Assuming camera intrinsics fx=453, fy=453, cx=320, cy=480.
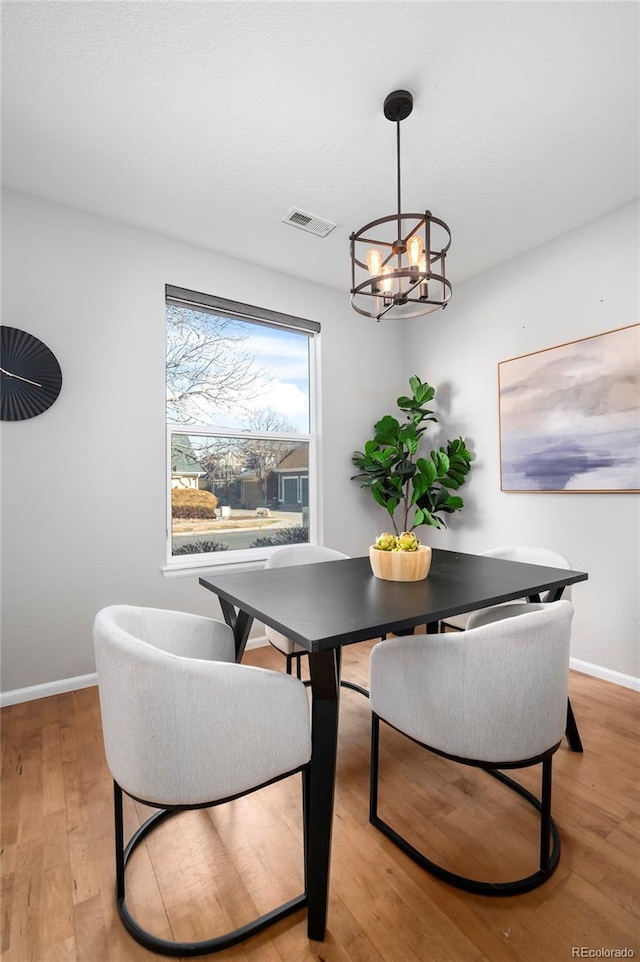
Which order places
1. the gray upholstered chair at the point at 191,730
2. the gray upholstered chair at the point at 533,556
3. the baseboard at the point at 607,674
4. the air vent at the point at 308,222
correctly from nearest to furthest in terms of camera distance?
the gray upholstered chair at the point at 191,730, the gray upholstered chair at the point at 533,556, the baseboard at the point at 607,674, the air vent at the point at 308,222

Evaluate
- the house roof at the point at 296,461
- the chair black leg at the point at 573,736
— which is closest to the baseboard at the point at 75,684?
the chair black leg at the point at 573,736

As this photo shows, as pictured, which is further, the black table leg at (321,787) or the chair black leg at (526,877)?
the chair black leg at (526,877)

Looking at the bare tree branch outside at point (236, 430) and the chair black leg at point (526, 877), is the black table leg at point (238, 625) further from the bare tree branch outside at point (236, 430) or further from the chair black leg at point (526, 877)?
the bare tree branch outside at point (236, 430)

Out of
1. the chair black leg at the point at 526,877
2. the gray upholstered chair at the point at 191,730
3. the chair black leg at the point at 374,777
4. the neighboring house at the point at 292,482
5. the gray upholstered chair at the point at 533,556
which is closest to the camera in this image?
the gray upholstered chair at the point at 191,730

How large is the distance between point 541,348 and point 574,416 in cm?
55

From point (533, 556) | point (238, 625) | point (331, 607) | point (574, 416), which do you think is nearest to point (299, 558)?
point (238, 625)

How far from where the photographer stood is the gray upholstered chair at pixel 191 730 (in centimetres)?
106

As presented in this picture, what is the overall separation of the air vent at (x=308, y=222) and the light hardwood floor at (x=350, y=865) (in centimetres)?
291

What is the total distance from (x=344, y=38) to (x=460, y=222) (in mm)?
1428

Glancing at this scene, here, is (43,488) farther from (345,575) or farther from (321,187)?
(321,187)

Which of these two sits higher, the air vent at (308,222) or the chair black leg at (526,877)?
the air vent at (308,222)

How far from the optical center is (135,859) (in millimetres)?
1403

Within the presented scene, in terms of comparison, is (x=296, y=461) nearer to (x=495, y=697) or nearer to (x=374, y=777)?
(x=374, y=777)

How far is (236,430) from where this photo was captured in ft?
10.9
